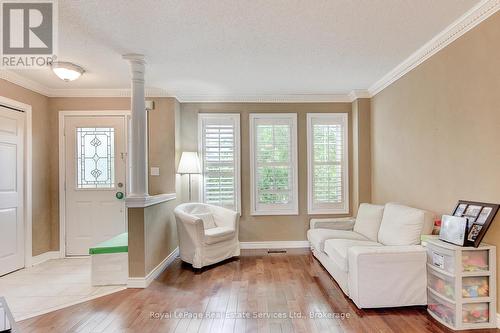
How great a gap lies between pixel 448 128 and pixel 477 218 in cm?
95

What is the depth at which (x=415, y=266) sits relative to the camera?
8.54ft

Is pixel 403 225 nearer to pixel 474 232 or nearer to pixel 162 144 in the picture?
pixel 474 232

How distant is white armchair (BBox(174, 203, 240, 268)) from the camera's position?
12.3 ft

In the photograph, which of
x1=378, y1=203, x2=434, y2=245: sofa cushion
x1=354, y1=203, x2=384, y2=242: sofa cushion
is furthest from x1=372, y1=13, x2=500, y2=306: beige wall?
x1=354, y1=203, x2=384, y2=242: sofa cushion

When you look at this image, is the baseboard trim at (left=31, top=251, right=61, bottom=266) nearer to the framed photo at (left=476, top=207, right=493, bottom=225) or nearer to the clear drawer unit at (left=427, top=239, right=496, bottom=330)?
the clear drawer unit at (left=427, top=239, right=496, bottom=330)

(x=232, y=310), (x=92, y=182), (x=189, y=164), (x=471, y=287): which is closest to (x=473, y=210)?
(x=471, y=287)

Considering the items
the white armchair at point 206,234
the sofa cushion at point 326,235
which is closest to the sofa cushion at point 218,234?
the white armchair at point 206,234

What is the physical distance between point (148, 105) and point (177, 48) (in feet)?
5.22

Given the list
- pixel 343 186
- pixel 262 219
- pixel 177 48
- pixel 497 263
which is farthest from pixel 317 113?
pixel 497 263

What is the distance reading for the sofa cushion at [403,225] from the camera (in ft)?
9.32

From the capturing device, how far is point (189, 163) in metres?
4.45

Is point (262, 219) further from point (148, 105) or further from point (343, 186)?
point (148, 105)

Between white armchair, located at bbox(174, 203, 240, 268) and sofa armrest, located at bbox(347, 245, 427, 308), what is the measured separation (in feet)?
6.45

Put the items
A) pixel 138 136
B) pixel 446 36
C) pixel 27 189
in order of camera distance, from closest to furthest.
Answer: pixel 446 36
pixel 138 136
pixel 27 189
